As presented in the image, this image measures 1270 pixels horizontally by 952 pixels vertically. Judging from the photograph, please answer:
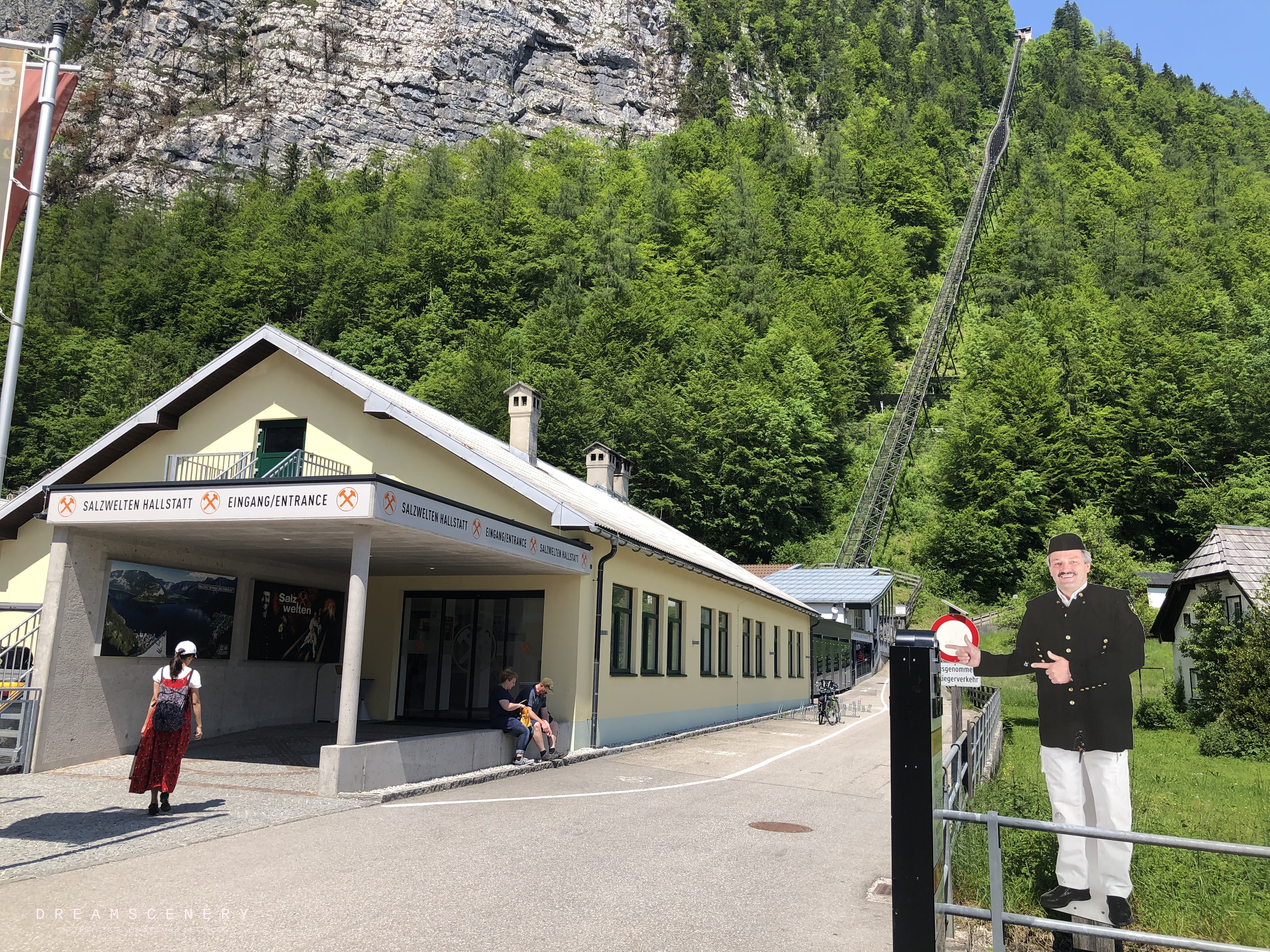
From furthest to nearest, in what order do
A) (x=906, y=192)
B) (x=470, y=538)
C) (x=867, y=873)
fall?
(x=906, y=192)
(x=470, y=538)
(x=867, y=873)

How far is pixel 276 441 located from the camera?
17969mm

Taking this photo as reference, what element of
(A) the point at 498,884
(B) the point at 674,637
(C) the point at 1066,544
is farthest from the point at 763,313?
(C) the point at 1066,544

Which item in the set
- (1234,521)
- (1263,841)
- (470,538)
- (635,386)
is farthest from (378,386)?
(1234,521)

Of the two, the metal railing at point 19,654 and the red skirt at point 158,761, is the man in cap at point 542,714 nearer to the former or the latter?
the red skirt at point 158,761

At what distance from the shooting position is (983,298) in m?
84.5

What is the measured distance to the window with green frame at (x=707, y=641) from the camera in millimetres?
23969

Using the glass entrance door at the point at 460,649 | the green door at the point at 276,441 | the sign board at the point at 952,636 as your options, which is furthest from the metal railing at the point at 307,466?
the sign board at the point at 952,636

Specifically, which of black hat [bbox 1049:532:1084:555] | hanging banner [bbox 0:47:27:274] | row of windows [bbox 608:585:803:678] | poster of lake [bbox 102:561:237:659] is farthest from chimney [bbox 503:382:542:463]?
black hat [bbox 1049:532:1084:555]

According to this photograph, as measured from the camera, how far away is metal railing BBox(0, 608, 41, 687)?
13.4 m

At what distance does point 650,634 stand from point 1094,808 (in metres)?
15.7

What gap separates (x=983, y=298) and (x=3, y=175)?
85.5 meters

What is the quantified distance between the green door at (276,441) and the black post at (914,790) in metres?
15.0

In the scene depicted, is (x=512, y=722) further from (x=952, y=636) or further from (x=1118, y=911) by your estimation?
(x=1118, y=911)

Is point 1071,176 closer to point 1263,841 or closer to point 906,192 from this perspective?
point 906,192
